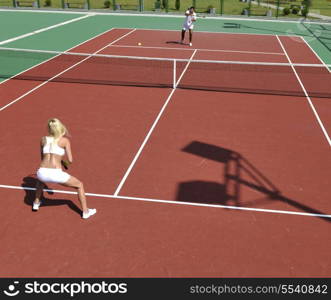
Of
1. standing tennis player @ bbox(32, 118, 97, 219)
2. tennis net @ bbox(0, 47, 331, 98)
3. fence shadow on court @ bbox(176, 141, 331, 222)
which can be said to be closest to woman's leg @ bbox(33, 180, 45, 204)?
standing tennis player @ bbox(32, 118, 97, 219)

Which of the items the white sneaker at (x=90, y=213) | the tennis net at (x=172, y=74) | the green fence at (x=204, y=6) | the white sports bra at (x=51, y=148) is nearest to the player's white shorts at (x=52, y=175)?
the white sports bra at (x=51, y=148)

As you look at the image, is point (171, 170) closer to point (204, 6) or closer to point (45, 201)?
point (45, 201)

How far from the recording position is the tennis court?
604 centimetres

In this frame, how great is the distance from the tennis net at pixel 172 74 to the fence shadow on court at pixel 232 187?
17.6ft

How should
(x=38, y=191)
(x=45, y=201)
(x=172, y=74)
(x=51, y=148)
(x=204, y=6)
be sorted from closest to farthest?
(x=51, y=148), (x=38, y=191), (x=45, y=201), (x=172, y=74), (x=204, y=6)

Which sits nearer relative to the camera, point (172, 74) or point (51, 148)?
point (51, 148)

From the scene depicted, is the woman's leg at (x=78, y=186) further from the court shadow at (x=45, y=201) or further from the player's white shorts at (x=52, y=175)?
the court shadow at (x=45, y=201)

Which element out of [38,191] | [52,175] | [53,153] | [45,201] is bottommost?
[45,201]

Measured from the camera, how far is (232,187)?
7.98m

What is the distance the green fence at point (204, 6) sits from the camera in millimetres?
34719

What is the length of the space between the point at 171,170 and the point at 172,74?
8.01 metres

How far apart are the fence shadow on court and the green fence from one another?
27.3 meters

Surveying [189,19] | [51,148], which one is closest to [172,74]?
[189,19]

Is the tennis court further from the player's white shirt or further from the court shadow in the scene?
the player's white shirt
